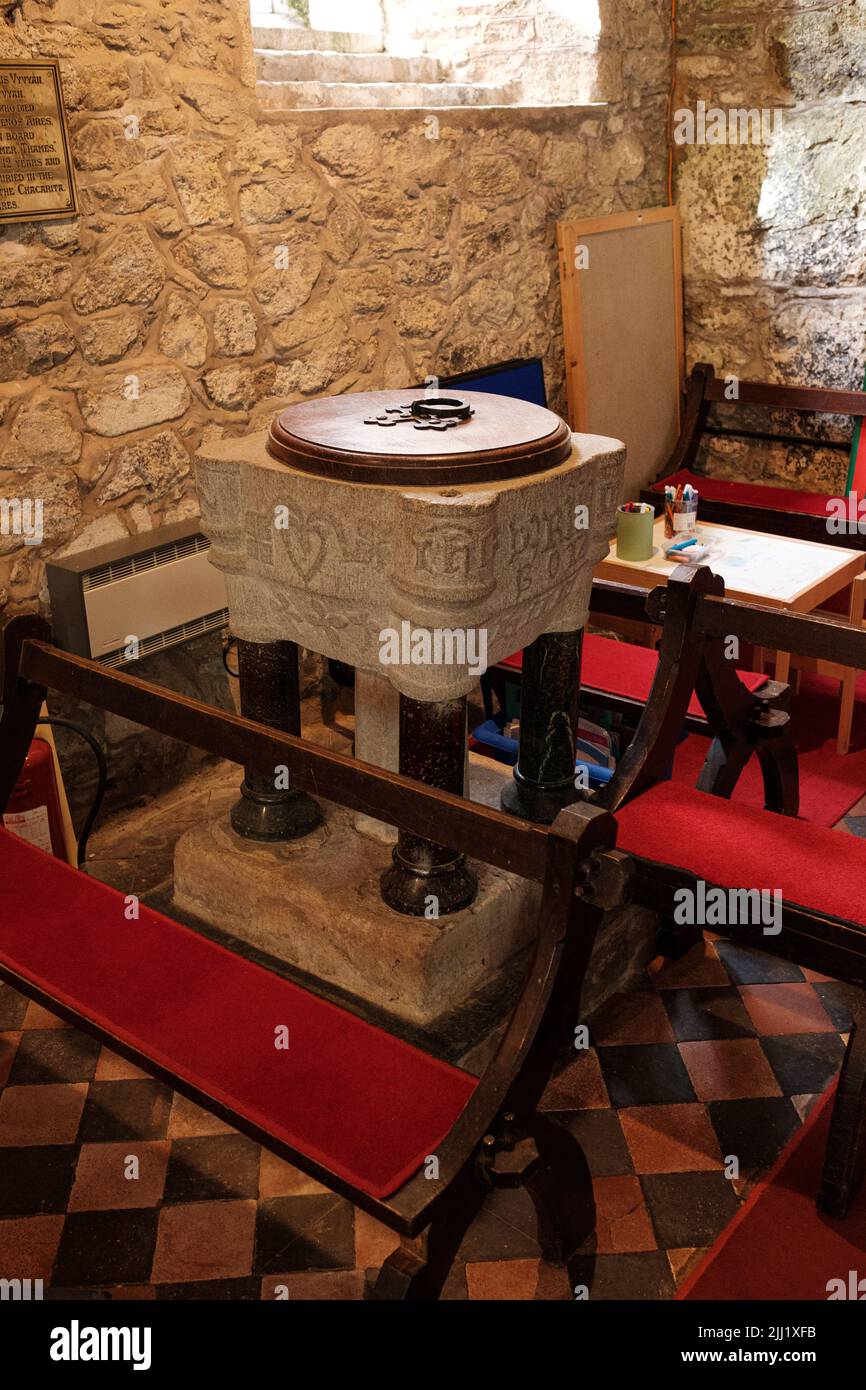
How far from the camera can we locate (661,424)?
516 cm

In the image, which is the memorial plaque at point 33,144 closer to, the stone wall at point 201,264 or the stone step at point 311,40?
the stone wall at point 201,264

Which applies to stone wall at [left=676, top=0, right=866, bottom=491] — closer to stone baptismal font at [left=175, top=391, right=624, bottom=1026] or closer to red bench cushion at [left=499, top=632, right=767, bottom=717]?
red bench cushion at [left=499, top=632, right=767, bottom=717]

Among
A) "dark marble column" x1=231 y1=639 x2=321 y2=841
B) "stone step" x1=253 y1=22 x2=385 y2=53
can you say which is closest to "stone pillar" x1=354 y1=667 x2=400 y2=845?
"dark marble column" x1=231 y1=639 x2=321 y2=841

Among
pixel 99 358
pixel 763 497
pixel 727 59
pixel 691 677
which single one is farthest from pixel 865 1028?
pixel 727 59

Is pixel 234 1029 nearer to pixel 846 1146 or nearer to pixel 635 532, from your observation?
pixel 846 1146

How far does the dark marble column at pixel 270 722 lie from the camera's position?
Answer: 8.64 ft

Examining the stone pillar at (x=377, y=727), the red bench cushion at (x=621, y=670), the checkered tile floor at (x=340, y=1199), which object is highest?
the stone pillar at (x=377, y=727)

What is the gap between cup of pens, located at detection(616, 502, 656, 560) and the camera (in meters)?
3.93

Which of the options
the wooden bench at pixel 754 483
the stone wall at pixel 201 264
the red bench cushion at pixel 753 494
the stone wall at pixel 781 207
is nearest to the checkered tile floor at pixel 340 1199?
the stone wall at pixel 201 264

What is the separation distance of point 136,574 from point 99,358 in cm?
56

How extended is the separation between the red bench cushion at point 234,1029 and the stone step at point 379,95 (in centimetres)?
230

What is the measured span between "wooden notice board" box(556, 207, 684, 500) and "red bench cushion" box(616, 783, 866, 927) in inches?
98.3
